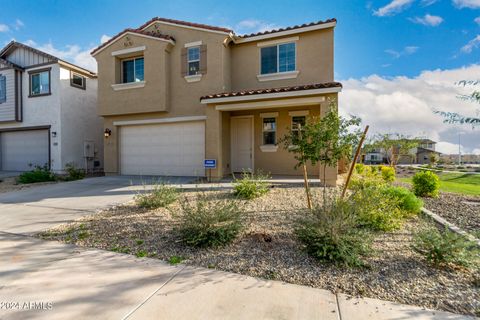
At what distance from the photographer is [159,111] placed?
11297 mm

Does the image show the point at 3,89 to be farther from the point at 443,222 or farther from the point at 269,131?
the point at 443,222

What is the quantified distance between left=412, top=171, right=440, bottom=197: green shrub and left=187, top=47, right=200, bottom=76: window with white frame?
9551 mm

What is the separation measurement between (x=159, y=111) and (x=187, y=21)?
4.33 metres

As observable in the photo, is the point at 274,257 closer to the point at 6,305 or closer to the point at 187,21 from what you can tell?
the point at 6,305

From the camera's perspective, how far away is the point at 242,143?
11.2 meters

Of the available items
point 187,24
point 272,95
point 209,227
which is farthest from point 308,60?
point 209,227

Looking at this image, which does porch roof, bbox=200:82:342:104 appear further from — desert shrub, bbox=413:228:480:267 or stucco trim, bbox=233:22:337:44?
desert shrub, bbox=413:228:480:267

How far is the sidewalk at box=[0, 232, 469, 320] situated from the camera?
2363 millimetres

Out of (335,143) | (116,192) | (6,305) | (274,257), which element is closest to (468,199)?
(335,143)

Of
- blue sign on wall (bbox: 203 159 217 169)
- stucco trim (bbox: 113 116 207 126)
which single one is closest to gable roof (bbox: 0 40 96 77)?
stucco trim (bbox: 113 116 207 126)

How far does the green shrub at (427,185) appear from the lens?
722 centimetres

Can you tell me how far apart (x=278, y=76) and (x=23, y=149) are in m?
16.1

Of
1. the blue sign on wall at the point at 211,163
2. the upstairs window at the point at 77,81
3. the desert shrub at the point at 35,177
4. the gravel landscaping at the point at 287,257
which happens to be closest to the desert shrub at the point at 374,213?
the gravel landscaping at the point at 287,257

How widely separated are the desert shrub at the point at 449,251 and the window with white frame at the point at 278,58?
347 inches
